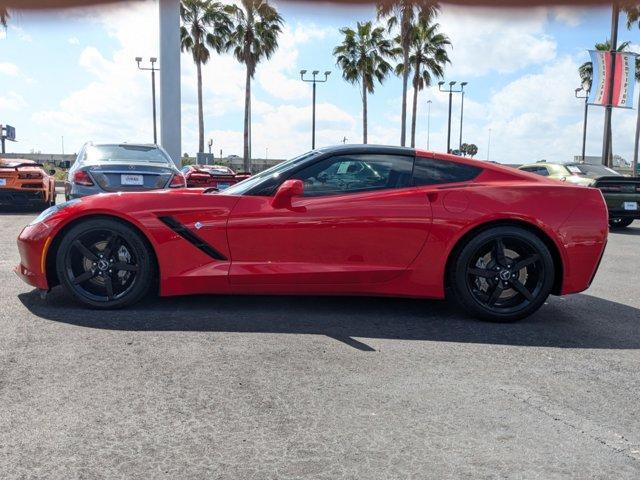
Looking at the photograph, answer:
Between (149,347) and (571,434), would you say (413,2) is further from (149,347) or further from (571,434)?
(149,347)

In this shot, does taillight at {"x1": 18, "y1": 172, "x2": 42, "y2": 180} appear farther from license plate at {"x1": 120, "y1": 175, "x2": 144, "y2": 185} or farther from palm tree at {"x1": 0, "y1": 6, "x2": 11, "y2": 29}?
palm tree at {"x1": 0, "y1": 6, "x2": 11, "y2": 29}

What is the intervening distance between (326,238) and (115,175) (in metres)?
5.63

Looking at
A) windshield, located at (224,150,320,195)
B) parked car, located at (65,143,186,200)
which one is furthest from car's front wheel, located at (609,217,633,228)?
windshield, located at (224,150,320,195)

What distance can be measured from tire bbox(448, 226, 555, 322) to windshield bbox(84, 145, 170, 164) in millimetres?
6733

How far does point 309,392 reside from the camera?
9.86 ft

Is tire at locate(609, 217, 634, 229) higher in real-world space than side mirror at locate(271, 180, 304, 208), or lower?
lower

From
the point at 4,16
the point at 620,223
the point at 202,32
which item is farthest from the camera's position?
the point at 202,32

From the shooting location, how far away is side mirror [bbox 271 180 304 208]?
4.32 meters

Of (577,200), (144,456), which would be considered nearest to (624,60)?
(577,200)

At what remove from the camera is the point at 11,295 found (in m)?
4.87

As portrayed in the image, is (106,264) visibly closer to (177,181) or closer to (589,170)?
(177,181)

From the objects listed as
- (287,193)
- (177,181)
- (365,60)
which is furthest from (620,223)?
(365,60)

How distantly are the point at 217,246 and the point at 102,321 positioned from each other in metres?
0.94

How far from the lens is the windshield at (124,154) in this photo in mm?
9703
